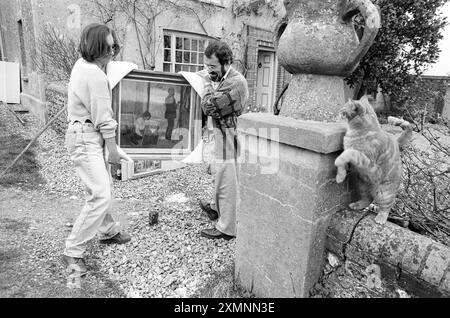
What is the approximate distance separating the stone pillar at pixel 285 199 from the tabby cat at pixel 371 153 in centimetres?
8

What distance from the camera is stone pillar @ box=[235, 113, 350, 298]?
1.75 metres

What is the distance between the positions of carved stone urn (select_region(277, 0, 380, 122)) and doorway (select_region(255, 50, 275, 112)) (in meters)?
9.72

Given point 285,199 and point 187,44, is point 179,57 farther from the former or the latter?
point 285,199

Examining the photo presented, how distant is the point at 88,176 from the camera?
254 centimetres

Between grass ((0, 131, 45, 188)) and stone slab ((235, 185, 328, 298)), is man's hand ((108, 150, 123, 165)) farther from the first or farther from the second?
grass ((0, 131, 45, 188))

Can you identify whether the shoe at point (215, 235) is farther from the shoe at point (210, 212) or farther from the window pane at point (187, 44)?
the window pane at point (187, 44)

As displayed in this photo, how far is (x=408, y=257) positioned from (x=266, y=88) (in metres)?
10.9

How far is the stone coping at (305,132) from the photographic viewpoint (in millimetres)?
1660

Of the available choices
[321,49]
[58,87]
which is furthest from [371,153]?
[58,87]

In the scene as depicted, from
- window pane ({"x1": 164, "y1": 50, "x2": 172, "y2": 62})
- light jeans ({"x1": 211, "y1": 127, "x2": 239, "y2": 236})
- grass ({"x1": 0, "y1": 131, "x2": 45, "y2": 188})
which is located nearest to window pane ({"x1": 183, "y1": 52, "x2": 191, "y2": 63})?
window pane ({"x1": 164, "y1": 50, "x2": 172, "y2": 62})

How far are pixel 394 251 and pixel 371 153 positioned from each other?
509 mm

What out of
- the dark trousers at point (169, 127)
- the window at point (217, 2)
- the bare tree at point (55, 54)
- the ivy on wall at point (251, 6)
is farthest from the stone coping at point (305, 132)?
the ivy on wall at point (251, 6)
